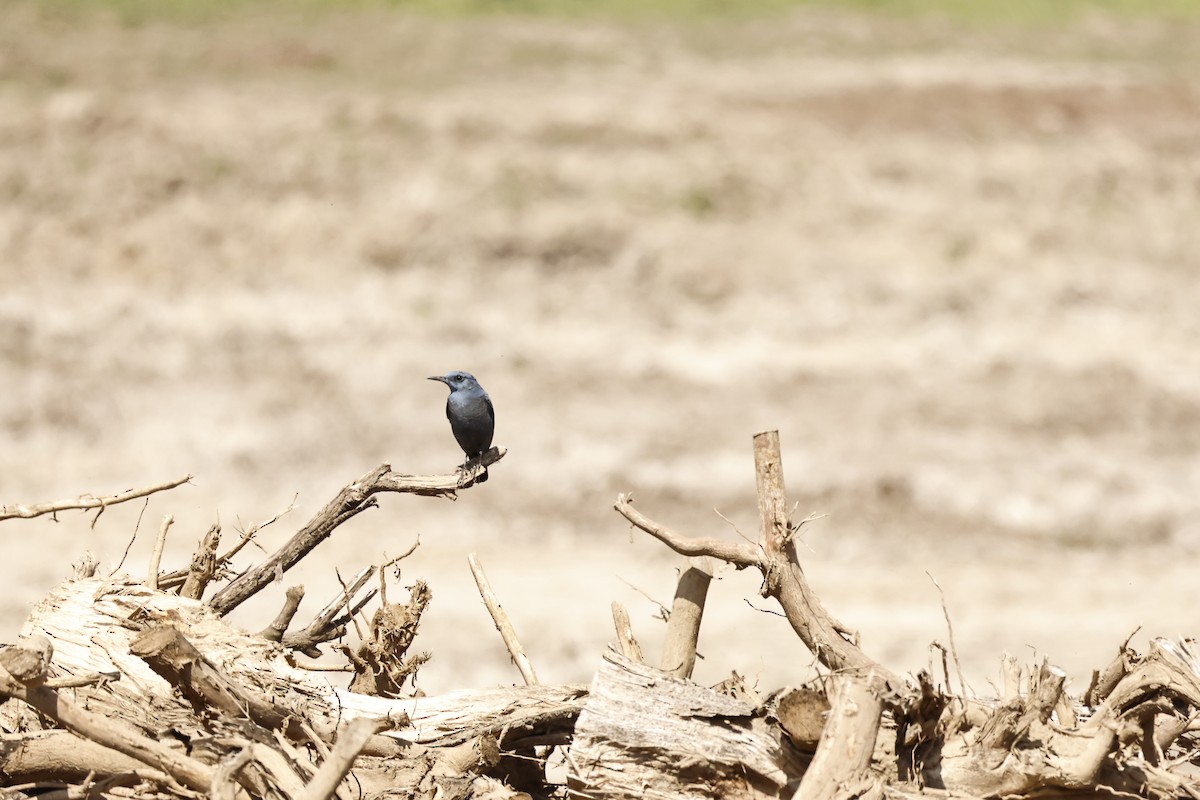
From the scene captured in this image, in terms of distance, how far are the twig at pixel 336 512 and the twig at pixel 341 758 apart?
1355 mm

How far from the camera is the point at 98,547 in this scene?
17.7 metres

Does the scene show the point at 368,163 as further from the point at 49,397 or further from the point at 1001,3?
the point at 1001,3

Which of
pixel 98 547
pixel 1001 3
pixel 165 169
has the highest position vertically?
pixel 1001 3

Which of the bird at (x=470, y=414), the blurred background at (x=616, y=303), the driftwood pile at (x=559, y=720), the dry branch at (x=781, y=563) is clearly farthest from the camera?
the blurred background at (x=616, y=303)

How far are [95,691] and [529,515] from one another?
12854mm

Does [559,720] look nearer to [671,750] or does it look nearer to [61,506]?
[671,750]

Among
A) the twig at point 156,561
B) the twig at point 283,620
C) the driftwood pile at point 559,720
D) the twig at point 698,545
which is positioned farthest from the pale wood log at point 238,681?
the twig at point 698,545

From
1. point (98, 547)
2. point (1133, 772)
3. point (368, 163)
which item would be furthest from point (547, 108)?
point (1133, 772)

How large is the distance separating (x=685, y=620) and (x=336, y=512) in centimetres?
173

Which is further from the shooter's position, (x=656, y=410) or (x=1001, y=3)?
(x=1001, y=3)

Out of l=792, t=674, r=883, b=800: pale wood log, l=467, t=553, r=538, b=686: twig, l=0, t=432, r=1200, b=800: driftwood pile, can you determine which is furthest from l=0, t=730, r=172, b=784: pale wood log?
l=792, t=674, r=883, b=800: pale wood log

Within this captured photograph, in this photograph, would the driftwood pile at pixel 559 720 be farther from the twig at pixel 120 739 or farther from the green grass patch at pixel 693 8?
the green grass patch at pixel 693 8

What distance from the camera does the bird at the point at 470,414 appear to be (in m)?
7.36

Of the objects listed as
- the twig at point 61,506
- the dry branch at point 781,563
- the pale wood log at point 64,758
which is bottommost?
the pale wood log at point 64,758
